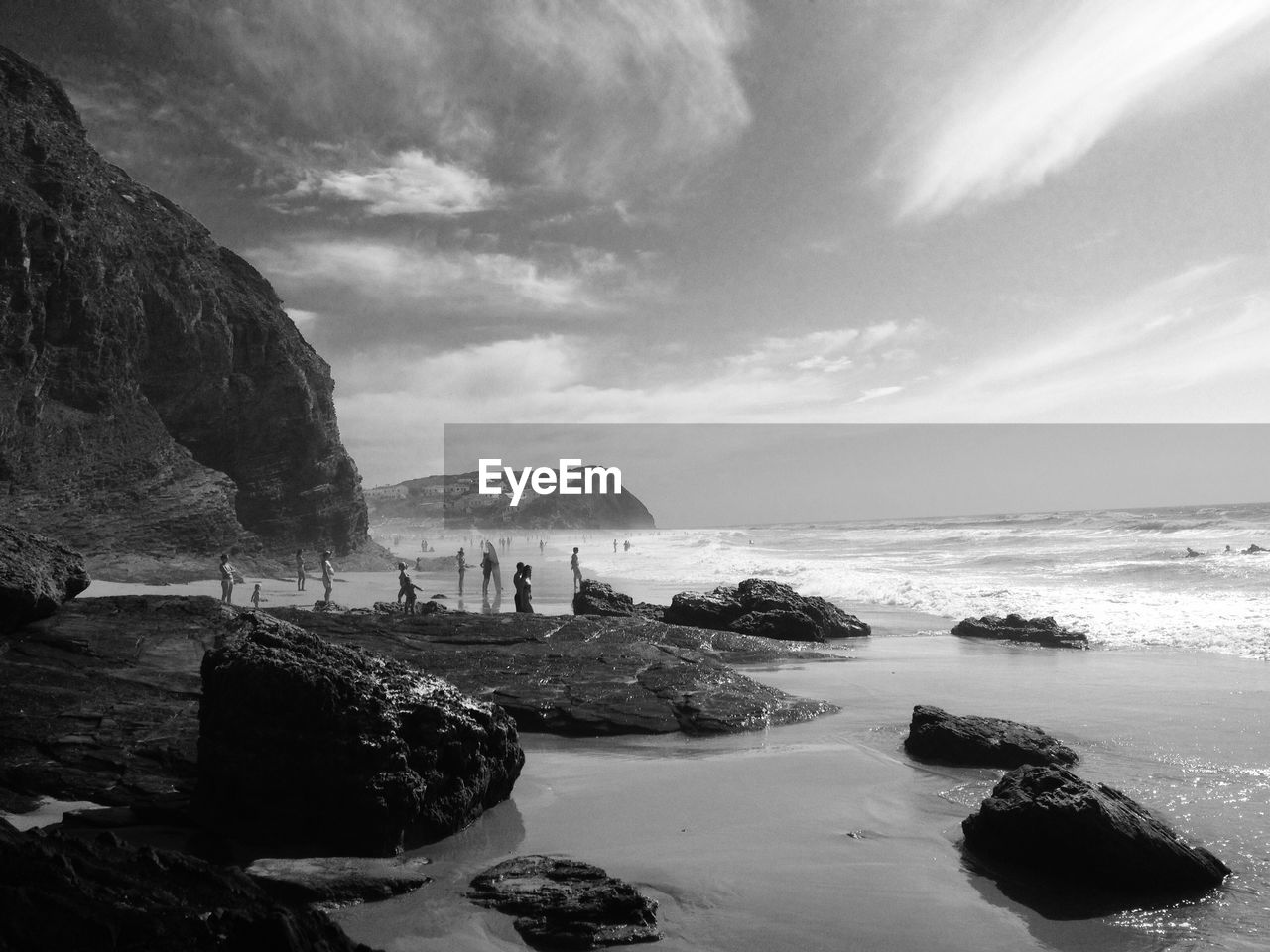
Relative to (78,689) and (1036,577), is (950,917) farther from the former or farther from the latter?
(1036,577)

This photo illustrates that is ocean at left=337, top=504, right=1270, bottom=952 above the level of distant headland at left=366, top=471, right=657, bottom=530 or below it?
below

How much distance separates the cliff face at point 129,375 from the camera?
82.6ft

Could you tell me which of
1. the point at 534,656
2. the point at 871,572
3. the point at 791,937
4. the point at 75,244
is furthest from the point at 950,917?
the point at 75,244

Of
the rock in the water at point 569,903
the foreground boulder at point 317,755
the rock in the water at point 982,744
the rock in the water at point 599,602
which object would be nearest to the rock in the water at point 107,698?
the foreground boulder at point 317,755

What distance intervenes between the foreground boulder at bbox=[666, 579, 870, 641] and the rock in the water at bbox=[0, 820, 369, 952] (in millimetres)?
12500

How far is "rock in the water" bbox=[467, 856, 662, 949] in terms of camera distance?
3.67 m

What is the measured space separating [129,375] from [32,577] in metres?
25.6

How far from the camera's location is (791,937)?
3.75 meters

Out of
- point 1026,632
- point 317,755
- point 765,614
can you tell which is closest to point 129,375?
point 765,614

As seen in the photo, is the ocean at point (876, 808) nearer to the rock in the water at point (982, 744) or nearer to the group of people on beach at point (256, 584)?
the rock in the water at point (982, 744)

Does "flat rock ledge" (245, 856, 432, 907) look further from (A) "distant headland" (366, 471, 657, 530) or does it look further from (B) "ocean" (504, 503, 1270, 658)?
(A) "distant headland" (366, 471, 657, 530)

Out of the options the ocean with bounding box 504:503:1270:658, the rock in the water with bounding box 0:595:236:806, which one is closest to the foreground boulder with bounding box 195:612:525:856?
the rock in the water with bounding box 0:595:236:806

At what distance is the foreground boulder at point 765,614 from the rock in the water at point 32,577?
1007cm

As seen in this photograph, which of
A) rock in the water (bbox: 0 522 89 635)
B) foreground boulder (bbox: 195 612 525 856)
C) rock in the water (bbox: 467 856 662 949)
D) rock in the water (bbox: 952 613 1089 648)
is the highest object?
rock in the water (bbox: 0 522 89 635)
